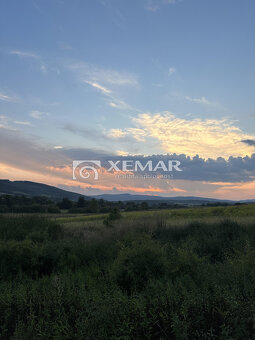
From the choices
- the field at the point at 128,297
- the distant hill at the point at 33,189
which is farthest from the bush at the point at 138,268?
the distant hill at the point at 33,189

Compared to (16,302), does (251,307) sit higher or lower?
higher

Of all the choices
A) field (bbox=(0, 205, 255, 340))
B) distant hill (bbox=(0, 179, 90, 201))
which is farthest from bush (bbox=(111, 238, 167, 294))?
distant hill (bbox=(0, 179, 90, 201))

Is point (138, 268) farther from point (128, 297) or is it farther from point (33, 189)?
point (33, 189)

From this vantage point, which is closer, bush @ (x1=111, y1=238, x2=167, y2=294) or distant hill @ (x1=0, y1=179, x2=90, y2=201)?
bush @ (x1=111, y1=238, x2=167, y2=294)

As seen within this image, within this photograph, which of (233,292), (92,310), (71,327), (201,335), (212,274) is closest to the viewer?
(201,335)

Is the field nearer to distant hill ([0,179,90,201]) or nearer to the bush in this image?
the bush

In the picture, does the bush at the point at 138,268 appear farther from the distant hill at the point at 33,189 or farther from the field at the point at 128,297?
the distant hill at the point at 33,189

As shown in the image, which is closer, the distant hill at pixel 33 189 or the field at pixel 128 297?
the field at pixel 128 297

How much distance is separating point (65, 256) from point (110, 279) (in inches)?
163

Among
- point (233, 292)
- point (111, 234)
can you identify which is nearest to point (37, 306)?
point (233, 292)

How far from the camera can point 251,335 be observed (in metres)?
4.70

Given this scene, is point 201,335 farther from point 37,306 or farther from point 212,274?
point 37,306


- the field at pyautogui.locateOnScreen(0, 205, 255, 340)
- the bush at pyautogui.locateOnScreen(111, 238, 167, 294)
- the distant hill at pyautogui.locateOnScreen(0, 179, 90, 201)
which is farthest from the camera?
the distant hill at pyautogui.locateOnScreen(0, 179, 90, 201)

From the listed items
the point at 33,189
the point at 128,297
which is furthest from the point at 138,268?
the point at 33,189
